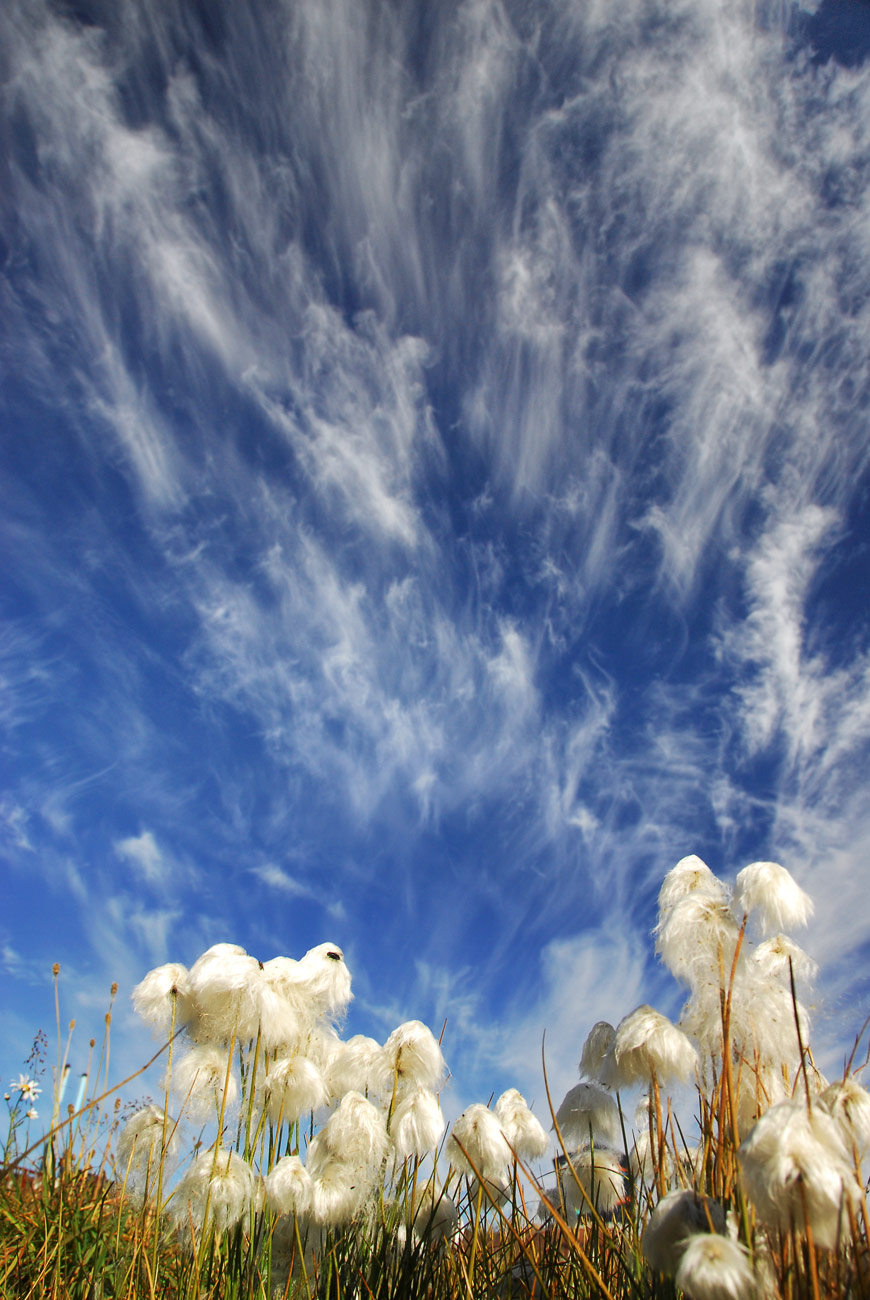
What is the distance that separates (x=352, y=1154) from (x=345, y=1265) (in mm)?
701

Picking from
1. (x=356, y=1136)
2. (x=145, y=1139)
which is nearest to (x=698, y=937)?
(x=356, y=1136)

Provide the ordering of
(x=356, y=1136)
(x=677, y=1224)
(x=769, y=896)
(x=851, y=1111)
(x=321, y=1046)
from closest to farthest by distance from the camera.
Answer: (x=677, y=1224), (x=851, y=1111), (x=769, y=896), (x=356, y=1136), (x=321, y=1046)

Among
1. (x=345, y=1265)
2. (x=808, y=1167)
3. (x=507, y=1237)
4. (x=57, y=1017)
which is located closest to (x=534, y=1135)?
(x=507, y=1237)

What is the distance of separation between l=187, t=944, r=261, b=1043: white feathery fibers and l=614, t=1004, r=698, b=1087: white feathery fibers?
1.94 metres

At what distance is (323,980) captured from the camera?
4109mm

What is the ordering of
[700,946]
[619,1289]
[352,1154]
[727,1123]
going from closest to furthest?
[727,1123] → [700,946] → [619,1289] → [352,1154]

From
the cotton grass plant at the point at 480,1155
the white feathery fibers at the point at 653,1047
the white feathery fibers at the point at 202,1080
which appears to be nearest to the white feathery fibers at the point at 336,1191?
the cotton grass plant at the point at 480,1155

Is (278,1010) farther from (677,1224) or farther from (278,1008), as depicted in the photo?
(677,1224)

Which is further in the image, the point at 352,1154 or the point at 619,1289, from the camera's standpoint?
the point at 352,1154

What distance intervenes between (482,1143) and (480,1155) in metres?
0.05

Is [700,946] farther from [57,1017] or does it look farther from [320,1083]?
[57,1017]

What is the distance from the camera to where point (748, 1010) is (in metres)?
2.52

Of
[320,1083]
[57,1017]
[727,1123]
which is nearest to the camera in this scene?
[727,1123]

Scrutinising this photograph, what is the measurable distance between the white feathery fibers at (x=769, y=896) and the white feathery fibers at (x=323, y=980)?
8.14 ft
